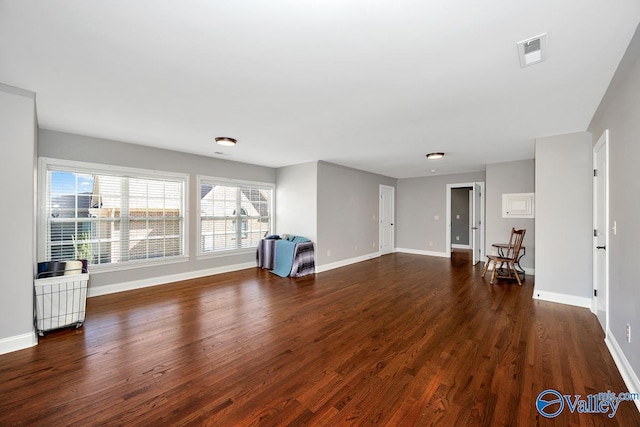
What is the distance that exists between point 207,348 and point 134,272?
2.80m

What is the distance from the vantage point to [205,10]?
57.7 inches

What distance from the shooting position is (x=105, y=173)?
412 cm

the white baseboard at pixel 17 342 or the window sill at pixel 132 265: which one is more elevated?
the window sill at pixel 132 265

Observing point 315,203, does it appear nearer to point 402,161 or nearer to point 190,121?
point 402,161

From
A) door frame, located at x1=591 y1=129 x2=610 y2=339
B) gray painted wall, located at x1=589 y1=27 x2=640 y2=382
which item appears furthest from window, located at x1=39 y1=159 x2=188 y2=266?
door frame, located at x1=591 y1=129 x2=610 y2=339

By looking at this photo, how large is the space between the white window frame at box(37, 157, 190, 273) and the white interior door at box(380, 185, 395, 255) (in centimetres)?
512

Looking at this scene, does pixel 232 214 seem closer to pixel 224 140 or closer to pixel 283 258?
pixel 283 258

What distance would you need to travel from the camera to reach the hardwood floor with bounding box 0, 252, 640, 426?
5.47 feet

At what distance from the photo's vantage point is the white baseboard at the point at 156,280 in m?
4.00

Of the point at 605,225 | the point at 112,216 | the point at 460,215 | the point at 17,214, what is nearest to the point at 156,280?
the point at 112,216

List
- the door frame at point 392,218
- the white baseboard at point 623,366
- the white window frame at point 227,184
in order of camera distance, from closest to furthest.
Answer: the white baseboard at point 623,366 < the white window frame at point 227,184 < the door frame at point 392,218

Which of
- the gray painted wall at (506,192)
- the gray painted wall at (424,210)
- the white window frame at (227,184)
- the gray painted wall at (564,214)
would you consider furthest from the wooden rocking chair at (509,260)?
the white window frame at (227,184)

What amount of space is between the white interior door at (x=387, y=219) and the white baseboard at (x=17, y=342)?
270 inches

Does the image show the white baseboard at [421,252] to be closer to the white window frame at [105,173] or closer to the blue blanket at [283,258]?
the blue blanket at [283,258]
